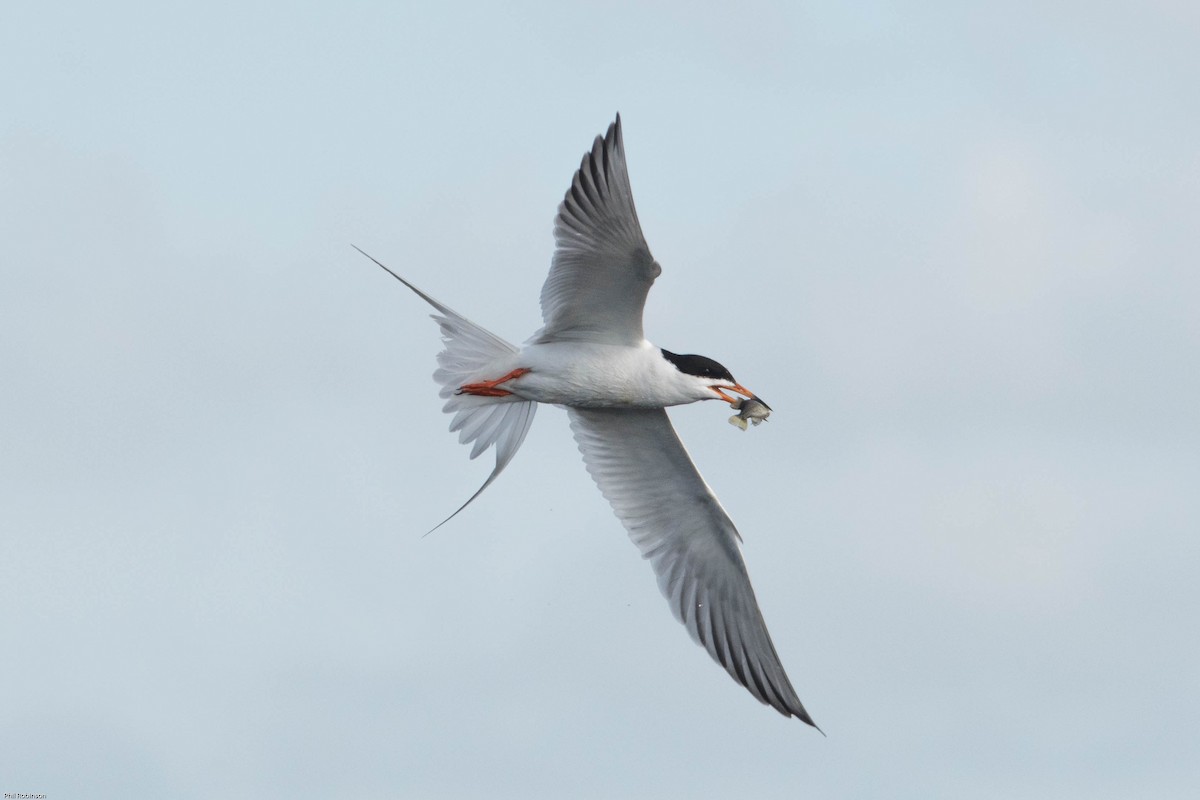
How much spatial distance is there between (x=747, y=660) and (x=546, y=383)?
2668 millimetres

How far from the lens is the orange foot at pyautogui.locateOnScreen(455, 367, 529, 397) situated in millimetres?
11978

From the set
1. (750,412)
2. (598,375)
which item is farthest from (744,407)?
(598,375)

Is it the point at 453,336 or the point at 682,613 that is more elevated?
the point at 453,336

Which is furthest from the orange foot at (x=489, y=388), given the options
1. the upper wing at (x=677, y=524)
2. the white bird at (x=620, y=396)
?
the upper wing at (x=677, y=524)

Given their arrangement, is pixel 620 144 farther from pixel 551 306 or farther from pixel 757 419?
pixel 757 419

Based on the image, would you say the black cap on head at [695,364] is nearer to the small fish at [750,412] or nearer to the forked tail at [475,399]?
the small fish at [750,412]

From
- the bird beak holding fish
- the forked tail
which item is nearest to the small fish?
the bird beak holding fish

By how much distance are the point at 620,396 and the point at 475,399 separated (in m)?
1.18

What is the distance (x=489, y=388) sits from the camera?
12.1m

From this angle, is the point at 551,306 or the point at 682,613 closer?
the point at 551,306

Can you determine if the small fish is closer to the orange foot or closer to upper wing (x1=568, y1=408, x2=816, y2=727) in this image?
A: upper wing (x1=568, y1=408, x2=816, y2=727)

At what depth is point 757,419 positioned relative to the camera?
478 inches

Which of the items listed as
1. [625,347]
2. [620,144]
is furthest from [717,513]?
[620,144]

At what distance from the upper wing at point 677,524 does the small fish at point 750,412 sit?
650mm
